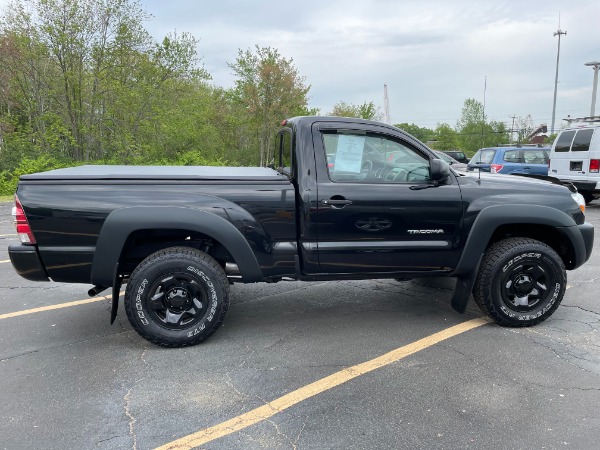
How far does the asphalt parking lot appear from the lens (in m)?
2.69

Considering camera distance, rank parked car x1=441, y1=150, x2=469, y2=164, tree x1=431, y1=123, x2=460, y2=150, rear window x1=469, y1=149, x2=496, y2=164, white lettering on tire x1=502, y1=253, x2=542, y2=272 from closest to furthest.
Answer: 1. white lettering on tire x1=502, y1=253, x2=542, y2=272
2. rear window x1=469, y1=149, x2=496, y2=164
3. parked car x1=441, y1=150, x2=469, y2=164
4. tree x1=431, y1=123, x2=460, y2=150

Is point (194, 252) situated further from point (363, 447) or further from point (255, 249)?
point (363, 447)

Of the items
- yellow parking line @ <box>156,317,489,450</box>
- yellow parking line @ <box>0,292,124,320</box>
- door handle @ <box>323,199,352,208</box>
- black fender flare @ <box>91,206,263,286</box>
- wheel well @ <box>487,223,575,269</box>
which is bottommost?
yellow parking line @ <box>156,317,489,450</box>

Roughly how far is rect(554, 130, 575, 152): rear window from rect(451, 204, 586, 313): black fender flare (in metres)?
9.25

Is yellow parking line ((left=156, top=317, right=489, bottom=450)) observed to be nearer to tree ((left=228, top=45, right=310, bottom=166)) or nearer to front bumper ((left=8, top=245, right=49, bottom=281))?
front bumper ((left=8, top=245, right=49, bottom=281))

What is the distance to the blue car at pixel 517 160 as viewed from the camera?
14.3m

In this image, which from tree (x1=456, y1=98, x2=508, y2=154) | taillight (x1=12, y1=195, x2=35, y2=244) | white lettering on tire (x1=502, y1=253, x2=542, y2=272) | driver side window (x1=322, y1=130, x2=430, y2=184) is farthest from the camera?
tree (x1=456, y1=98, x2=508, y2=154)

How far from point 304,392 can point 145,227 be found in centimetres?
168

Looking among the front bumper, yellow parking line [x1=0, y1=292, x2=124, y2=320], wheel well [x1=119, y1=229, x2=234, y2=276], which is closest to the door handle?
wheel well [x1=119, y1=229, x2=234, y2=276]

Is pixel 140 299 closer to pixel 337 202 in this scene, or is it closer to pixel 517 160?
pixel 337 202

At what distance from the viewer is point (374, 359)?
3623mm

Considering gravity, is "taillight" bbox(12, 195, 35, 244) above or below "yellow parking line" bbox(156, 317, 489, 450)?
above

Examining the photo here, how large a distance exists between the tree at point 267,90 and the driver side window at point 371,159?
20.6 m

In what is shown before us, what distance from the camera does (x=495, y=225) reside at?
13.2 feet
